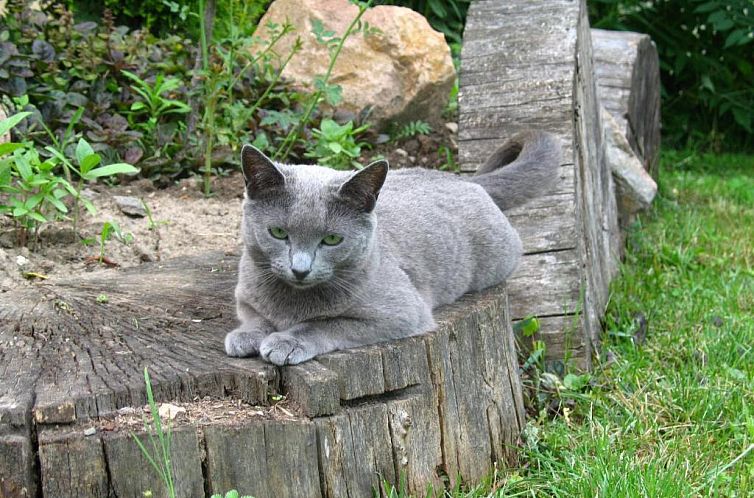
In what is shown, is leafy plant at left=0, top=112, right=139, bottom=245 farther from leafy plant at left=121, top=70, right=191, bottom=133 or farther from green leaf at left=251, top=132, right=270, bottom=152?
green leaf at left=251, top=132, right=270, bottom=152

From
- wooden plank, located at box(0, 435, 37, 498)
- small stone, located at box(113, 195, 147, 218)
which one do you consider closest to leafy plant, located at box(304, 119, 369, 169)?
small stone, located at box(113, 195, 147, 218)

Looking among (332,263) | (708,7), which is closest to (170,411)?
(332,263)

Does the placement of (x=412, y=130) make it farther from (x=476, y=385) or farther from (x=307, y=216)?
(x=307, y=216)

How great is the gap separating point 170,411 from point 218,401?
141 millimetres

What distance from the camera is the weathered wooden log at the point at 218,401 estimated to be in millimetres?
2186

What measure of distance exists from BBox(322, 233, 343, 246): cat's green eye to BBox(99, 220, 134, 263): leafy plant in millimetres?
1130

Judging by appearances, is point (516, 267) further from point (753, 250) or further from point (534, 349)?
point (753, 250)

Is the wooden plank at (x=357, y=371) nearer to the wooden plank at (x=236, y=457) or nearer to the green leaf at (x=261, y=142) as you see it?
the wooden plank at (x=236, y=457)

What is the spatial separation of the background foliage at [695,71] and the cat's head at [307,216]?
5.34 meters

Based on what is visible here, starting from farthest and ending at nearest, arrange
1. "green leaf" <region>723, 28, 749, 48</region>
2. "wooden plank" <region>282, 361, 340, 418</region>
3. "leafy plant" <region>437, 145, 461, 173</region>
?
1. "green leaf" <region>723, 28, 749, 48</region>
2. "leafy plant" <region>437, 145, 461, 173</region>
3. "wooden plank" <region>282, 361, 340, 418</region>

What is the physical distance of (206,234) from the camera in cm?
390

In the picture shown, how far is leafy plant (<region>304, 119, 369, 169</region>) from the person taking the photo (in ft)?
14.7

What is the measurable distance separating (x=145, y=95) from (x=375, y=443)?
2.46 meters

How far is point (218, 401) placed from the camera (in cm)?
239
